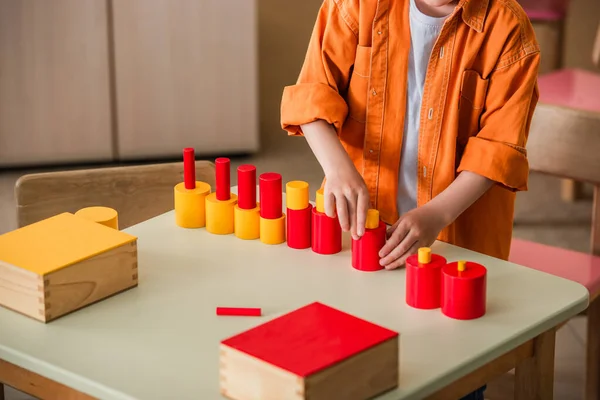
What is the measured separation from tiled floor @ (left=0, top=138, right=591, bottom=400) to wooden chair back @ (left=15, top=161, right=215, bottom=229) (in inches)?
46.4

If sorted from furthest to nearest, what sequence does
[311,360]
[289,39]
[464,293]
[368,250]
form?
[289,39], [368,250], [464,293], [311,360]

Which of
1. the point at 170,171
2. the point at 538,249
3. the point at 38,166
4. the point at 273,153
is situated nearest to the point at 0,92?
the point at 38,166

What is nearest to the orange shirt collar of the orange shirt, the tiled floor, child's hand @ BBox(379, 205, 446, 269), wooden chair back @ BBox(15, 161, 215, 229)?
the orange shirt

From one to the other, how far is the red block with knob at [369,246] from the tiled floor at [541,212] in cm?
120

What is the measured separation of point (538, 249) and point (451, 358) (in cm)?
104

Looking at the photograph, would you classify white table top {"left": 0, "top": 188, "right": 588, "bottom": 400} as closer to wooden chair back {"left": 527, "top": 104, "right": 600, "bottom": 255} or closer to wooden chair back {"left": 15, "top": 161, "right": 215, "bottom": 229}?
wooden chair back {"left": 15, "top": 161, "right": 215, "bottom": 229}

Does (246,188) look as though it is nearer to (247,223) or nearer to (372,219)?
(247,223)


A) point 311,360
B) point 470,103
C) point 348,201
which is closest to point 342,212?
point 348,201

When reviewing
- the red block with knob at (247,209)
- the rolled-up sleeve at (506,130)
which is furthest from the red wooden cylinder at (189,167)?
the rolled-up sleeve at (506,130)

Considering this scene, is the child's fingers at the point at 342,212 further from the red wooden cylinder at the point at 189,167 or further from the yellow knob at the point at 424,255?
the red wooden cylinder at the point at 189,167

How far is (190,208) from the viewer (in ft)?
5.55

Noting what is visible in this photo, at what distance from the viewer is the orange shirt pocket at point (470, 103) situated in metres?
1.71

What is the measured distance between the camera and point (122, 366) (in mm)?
1240

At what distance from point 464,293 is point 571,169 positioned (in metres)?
1.03
